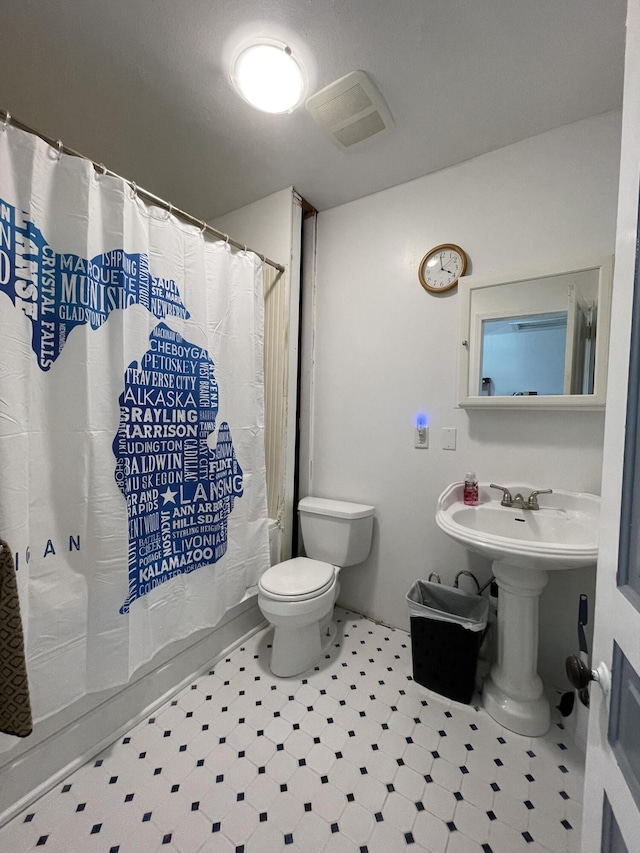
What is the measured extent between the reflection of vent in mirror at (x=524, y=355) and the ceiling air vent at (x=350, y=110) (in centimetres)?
95

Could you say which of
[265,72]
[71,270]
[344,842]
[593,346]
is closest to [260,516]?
[344,842]

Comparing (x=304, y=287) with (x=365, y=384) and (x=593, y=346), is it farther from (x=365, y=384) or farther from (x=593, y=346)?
(x=593, y=346)

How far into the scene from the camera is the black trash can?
134cm

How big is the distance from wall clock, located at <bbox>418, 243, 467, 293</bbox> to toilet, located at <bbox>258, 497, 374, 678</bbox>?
120 cm

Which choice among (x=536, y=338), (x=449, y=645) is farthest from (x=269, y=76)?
(x=449, y=645)

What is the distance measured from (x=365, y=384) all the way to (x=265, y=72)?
132 centimetres

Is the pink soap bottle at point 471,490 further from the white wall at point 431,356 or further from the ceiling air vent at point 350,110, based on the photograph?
the ceiling air vent at point 350,110

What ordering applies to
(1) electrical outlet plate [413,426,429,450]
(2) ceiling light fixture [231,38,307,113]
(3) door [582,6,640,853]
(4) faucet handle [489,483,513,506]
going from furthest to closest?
(1) electrical outlet plate [413,426,429,450] → (4) faucet handle [489,483,513,506] → (2) ceiling light fixture [231,38,307,113] → (3) door [582,6,640,853]

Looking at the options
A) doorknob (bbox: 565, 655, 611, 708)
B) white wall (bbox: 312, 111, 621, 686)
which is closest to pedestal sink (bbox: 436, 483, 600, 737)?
white wall (bbox: 312, 111, 621, 686)

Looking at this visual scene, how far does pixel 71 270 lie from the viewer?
1.03 metres

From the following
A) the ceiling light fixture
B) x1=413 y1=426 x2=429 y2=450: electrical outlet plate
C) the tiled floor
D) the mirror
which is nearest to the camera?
the tiled floor

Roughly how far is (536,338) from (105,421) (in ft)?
5.53

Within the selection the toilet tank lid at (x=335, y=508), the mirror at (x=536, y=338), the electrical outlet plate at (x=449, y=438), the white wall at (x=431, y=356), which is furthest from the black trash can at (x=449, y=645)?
the mirror at (x=536, y=338)

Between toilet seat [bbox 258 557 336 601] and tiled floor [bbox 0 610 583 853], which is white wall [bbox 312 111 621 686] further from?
tiled floor [bbox 0 610 583 853]
